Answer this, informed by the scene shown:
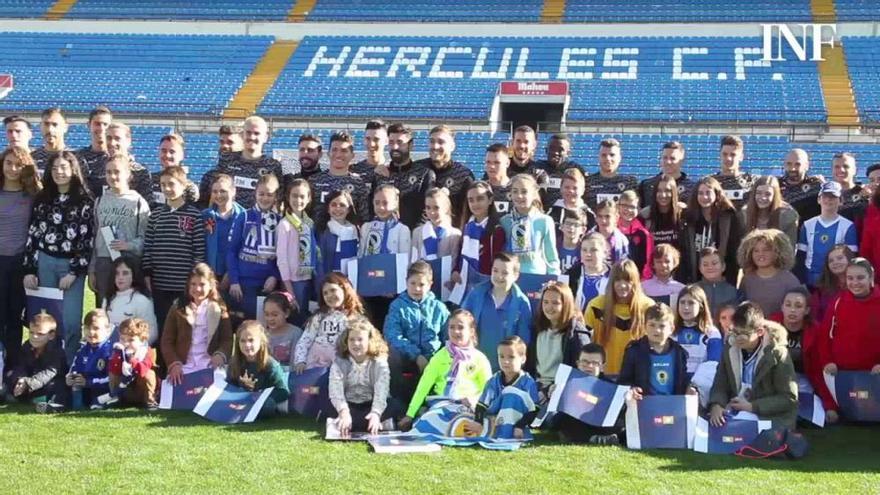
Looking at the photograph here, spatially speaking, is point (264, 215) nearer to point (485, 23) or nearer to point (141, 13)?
point (485, 23)

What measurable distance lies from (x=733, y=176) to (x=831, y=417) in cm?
232

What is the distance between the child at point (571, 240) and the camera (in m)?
7.35

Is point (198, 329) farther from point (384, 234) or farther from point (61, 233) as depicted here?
point (384, 234)

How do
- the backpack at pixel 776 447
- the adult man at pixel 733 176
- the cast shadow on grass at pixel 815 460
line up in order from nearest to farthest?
the cast shadow on grass at pixel 815 460
the backpack at pixel 776 447
the adult man at pixel 733 176

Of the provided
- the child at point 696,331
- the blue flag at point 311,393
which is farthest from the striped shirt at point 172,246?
the child at point 696,331

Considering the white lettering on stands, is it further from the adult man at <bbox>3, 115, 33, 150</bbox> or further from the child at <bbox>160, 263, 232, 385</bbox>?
the child at <bbox>160, 263, 232, 385</bbox>

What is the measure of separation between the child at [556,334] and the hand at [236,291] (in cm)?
235

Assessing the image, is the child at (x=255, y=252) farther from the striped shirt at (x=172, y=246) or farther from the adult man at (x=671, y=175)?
the adult man at (x=671, y=175)

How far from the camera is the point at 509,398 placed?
20.1ft

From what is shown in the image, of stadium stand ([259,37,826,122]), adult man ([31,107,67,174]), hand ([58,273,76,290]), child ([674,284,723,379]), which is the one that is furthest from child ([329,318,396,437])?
stadium stand ([259,37,826,122])

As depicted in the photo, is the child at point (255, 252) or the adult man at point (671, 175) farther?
the adult man at point (671, 175)

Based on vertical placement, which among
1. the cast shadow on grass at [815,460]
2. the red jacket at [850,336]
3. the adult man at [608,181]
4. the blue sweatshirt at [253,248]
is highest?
the adult man at [608,181]

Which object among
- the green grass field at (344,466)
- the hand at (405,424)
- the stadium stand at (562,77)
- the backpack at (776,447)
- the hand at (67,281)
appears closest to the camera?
the green grass field at (344,466)

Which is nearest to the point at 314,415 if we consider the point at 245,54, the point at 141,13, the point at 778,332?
the point at 778,332
